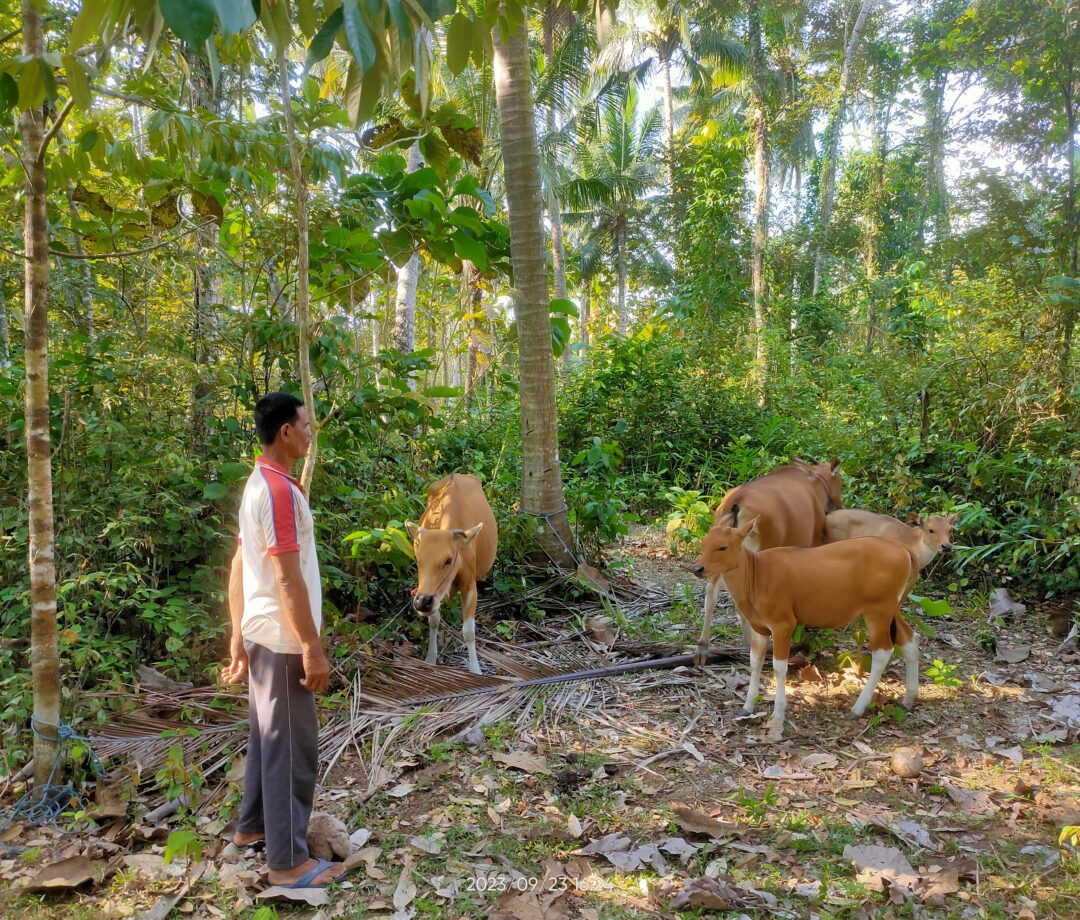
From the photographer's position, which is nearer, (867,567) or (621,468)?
(867,567)

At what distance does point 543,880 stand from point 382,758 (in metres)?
1.30

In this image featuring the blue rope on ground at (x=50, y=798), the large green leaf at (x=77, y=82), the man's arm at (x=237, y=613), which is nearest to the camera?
the large green leaf at (x=77, y=82)

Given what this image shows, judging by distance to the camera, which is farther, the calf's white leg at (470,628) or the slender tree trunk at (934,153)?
the slender tree trunk at (934,153)

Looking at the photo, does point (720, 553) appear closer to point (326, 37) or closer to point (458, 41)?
point (458, 41)

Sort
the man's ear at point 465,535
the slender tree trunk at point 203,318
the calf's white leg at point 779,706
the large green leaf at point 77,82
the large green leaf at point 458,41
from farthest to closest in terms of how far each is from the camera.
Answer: the slender tree trunk at point 203,318 → the man's ear at point 465,535 → the calf's white leg at point 779,706 → the large green leaf at point 77,82 → the large green leaf at point 458,41

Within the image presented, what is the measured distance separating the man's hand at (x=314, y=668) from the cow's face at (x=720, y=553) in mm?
2290

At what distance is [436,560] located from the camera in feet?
16.3

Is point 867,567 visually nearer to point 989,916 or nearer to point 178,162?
point 989,916

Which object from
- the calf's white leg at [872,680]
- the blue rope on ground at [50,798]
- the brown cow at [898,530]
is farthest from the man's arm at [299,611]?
the brown cow at [898,530]

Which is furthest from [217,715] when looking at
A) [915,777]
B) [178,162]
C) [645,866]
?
[915,777]

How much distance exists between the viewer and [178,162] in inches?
191

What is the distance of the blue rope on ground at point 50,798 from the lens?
11.4ft

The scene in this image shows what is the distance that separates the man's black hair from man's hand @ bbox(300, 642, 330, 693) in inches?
34.0
